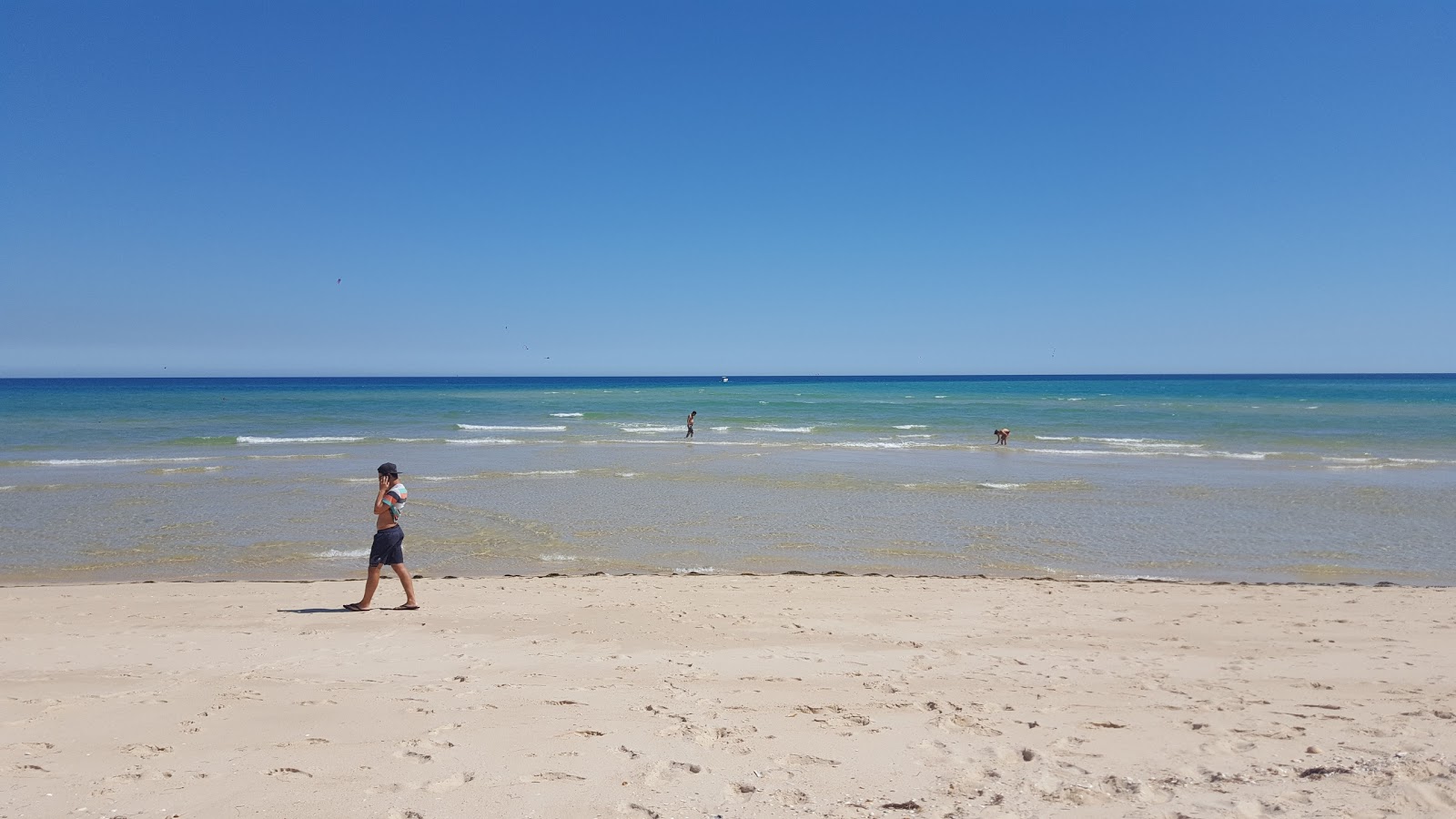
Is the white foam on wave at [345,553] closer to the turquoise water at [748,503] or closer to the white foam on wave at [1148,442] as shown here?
the turquoise water at [748,503]

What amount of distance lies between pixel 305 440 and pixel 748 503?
25.4m

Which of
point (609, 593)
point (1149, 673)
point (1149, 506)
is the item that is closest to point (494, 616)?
point (609, 593)

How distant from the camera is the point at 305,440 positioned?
3525 centimetres

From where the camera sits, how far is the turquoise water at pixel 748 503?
12500 mm

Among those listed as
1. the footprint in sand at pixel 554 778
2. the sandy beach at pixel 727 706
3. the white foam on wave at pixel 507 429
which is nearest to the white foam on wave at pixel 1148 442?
the sandy beach at pixel 727 706

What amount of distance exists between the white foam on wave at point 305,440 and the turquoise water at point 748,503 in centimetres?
35

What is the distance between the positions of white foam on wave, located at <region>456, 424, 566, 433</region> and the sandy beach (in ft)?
104

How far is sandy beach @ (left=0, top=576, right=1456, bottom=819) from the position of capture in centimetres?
446

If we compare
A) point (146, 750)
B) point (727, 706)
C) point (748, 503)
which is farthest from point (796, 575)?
point (146, 750)

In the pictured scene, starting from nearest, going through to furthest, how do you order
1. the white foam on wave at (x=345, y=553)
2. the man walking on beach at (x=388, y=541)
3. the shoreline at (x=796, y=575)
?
the man walking on beach at (x=388, y=541) < the shoreline at (x=796, y=575) < the white foam on wave at (x=345, y=553)

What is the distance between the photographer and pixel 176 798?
436 centimetres

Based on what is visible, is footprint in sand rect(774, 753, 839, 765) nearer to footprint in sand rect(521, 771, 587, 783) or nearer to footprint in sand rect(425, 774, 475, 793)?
footprint in sand rect(521, 771, 587, 783)

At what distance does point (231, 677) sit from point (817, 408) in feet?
194

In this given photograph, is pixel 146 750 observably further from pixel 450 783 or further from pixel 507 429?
pixel 507 429
